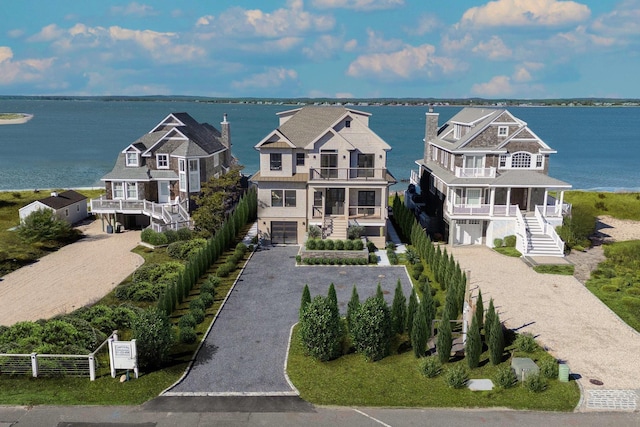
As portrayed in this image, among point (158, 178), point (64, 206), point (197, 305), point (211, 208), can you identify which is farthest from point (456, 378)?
point (64, 206)

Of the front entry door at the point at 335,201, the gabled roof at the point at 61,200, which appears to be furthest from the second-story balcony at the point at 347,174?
the gabled roof at the point at 61,200

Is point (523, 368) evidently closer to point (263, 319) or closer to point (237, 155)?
point (263, 319)

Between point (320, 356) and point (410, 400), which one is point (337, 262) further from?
point (410, 400)

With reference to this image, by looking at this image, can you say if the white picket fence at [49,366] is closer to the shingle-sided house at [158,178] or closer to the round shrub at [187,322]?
the round shrub at [187,322]

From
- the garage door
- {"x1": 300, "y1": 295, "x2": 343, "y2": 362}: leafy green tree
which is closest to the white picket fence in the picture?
{"x1": 300, "y1": 295, "x2": 343, "y2": 362}: leafy green tree

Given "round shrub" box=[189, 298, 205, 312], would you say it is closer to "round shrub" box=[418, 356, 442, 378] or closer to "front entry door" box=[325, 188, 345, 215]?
"round shrub" box=[418, 356, 442, 378]

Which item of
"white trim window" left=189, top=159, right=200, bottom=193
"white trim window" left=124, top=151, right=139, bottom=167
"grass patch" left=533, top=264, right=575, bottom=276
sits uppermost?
"white trim window" left=124, top=151, right=139, bottom=167

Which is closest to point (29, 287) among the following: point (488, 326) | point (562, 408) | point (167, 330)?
point (167, 330)
